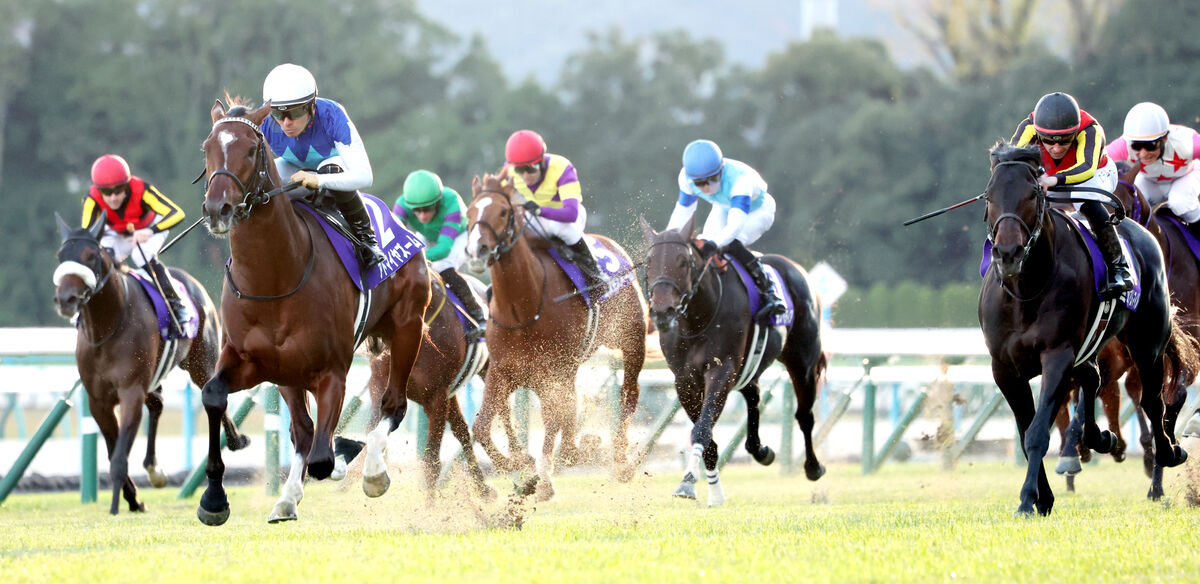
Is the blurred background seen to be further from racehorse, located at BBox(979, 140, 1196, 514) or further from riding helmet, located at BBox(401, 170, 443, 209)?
racehorse, located at BBox(979, 140, 1196, 514)

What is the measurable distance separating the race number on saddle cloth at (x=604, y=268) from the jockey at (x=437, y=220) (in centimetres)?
74

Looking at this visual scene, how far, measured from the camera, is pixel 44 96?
3619 cm

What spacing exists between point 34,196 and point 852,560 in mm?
32659

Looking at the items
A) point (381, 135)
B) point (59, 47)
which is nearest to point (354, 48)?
point (381, 135)

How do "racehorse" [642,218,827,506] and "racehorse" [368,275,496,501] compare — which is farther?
"racehorse" [368,275,496,501]

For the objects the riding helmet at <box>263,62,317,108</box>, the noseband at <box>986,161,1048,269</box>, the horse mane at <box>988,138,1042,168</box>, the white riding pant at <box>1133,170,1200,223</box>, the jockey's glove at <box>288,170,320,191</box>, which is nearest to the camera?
the jockey's glove at <box>288,170,320,191</box>

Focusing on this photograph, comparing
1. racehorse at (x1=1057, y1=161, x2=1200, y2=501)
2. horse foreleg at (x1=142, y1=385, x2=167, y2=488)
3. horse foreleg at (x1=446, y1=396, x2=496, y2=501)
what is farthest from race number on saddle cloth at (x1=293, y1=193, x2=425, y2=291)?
racehorse at (x1=1057, y1=161, x2=1200, y2=501)

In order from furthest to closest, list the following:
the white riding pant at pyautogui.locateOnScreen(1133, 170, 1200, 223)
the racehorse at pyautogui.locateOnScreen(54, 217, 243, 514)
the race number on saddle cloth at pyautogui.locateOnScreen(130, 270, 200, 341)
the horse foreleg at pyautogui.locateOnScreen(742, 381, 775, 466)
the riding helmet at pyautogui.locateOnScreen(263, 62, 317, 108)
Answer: the race number on saddle cloth at pyautogui.locateOnScreen(130, 270, 200, 341) < the horse foreleg at pyautogui.locateOnScreen(742, 381, 775, 466) < the racehorse at pyautogui.locateOnScreen(54, 217, 243, 514) < the white riding pant at pyautogui.locateOnScreen(1133, 170, 1200, 223) < the riding helmet at pyautogui.locateOnScreen(263, 62, 317, 108)

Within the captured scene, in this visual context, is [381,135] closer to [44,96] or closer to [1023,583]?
[44,96]

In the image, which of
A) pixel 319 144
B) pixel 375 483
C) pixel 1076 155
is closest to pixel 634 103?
pixel 1076 155

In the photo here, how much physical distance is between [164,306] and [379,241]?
341 cm

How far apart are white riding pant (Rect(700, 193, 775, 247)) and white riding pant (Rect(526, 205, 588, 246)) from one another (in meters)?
0.85

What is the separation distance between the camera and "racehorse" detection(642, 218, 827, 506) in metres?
9.40

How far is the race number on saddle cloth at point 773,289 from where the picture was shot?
10.2 metres
